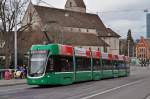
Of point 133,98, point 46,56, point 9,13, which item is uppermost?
point 9,13

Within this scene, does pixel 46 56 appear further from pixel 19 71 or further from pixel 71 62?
pixel 19 71

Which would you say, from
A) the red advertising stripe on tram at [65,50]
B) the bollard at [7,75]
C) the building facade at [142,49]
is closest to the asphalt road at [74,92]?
the red advertising stripe on tram at [65,50]

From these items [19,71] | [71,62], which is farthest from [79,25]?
[71,62]

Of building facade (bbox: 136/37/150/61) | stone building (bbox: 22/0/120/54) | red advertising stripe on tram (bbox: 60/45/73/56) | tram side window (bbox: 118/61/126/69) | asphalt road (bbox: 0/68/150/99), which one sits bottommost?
asphalt road (bbox: 0/68/150/99)

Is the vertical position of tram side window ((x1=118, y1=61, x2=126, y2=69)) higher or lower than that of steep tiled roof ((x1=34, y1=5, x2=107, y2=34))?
lower

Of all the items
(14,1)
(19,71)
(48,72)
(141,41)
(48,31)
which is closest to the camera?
(48,72)

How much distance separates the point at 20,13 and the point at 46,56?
3141 centimetres

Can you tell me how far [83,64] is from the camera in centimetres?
3653

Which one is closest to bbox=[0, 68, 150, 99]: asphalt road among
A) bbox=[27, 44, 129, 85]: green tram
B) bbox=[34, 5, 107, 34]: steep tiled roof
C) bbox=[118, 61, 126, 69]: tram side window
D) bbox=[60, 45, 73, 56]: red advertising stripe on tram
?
bbox=[27, 44, 129, 85]: green tram

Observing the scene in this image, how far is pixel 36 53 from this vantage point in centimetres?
3027

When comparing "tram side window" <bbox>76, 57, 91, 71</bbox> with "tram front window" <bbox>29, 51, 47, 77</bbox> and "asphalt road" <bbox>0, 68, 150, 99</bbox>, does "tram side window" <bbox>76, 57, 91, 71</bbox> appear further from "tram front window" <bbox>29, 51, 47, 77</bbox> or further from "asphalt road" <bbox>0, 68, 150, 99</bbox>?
"tram front window" <bbox>29, 51, 47, 77</bbox>

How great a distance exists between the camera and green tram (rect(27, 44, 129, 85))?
2948 centimetres

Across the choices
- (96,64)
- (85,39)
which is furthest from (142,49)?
(96,64)

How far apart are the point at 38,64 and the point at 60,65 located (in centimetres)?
192
